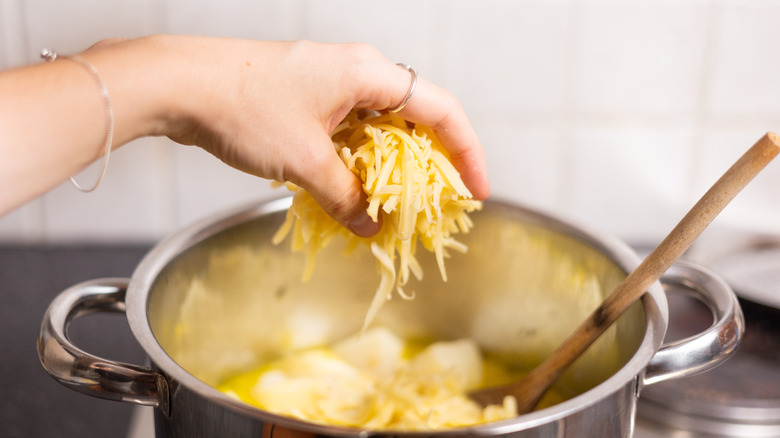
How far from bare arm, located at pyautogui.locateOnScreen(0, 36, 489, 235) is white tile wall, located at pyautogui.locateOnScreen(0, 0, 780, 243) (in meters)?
0.43

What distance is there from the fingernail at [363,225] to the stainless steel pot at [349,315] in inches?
7.6

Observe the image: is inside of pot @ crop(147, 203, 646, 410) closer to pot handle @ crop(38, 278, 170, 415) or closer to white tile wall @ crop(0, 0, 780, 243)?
pot handle @ crop(38, 278, 170, 415)

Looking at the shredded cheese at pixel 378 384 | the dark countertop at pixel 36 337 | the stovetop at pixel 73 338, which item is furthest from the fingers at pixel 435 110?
the dark countertop at pixel 36 337

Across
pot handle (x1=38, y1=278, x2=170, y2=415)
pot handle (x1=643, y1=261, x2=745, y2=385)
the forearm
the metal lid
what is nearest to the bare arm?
the forearm

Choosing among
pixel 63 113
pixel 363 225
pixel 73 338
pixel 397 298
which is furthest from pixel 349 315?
pixel 63 113

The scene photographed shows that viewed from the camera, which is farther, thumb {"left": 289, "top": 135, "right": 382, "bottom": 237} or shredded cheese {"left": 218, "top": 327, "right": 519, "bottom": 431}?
shredded cheese {"left": 218, "top": 327, "right": 519, "bottom": 431}

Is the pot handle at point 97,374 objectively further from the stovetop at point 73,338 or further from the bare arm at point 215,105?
the stovetop at point 73,338

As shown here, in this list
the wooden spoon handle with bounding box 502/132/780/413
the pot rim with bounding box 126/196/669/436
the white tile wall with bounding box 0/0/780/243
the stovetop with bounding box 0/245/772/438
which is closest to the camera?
the pot rim with bounding box 126/196/669/436

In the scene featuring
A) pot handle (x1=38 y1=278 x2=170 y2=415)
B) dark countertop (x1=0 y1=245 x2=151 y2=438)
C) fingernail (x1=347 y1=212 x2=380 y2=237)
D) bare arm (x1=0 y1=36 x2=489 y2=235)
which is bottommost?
dark countertop (x1=0 y1=245 x2=151 y2=438)

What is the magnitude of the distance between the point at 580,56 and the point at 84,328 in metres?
0.85

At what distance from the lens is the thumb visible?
0.63m

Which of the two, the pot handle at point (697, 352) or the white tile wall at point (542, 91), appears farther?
the white tile wall at point (542, 91)

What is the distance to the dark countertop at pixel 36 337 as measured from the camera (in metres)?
0.92

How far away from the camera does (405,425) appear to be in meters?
0.73
